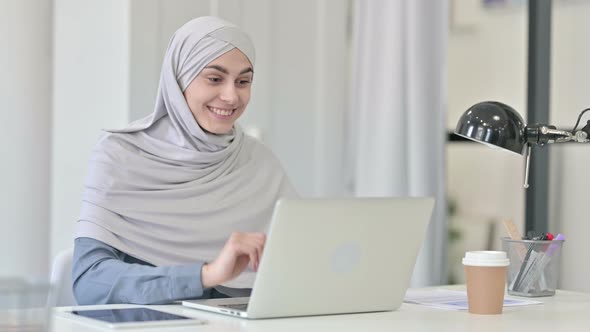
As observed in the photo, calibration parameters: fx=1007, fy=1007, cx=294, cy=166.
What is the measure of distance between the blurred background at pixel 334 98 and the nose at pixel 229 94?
95 cm

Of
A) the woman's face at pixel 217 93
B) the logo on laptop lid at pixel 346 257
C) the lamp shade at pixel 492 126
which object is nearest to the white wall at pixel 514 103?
the woman's face at pixel 217 93

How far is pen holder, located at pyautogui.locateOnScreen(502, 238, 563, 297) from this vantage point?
→ 2.13m

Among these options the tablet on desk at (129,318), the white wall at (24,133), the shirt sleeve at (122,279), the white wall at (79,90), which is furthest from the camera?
the white wall at (79,90)

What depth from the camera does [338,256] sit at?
1749 millimetres

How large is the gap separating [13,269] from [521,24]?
2300mm

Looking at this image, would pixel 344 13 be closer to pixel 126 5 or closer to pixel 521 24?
pixel 521 24

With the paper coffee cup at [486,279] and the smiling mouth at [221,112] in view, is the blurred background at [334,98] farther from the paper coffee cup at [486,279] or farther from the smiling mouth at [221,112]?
the paper coffee cup at [486,279]

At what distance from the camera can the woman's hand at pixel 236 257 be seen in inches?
69.6

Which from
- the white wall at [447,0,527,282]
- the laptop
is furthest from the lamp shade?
the white wall at [447,0,527,282]

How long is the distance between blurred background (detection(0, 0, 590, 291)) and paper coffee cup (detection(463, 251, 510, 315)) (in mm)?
1747

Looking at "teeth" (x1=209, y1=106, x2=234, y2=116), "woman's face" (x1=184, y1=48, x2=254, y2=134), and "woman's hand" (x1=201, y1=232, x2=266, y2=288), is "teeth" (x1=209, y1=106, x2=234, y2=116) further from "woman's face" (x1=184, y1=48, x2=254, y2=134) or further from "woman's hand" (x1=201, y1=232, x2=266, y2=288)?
"woman's hand" (x1=201, y1=232, x2=266, y2=288)

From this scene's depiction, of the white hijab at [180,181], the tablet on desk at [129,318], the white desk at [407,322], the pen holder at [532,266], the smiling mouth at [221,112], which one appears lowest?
the white desk at [407,322]

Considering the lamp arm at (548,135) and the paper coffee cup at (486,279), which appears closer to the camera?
the paper coffee cup at (486,279)

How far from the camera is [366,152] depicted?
12.9ft
